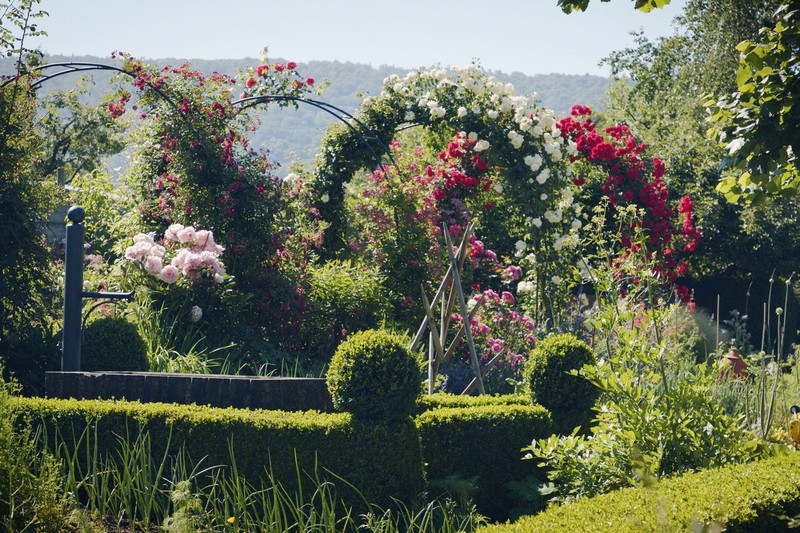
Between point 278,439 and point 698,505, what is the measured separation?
196 cm

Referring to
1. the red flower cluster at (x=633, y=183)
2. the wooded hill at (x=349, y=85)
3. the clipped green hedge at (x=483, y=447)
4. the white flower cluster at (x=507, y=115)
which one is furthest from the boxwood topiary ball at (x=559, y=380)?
the wooded hill at (x=349, y=85)

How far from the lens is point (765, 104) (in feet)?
15.3

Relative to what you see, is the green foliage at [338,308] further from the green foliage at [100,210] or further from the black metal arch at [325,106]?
the green foliage at [100,210]

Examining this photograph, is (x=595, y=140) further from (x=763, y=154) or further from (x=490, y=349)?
(x=763, y=154)

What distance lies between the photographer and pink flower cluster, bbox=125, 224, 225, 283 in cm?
685

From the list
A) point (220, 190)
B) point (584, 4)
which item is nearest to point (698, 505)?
point (584, 4)

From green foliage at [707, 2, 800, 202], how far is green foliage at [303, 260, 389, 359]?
381cm

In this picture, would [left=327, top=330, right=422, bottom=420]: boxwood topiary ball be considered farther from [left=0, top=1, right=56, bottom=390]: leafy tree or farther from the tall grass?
[left=0, top=1, right=56, bottom=390]: leafy tree

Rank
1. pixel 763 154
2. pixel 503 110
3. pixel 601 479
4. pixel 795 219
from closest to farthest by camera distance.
A: pixel 601 479, pixel 763 154, pixel 503 110, pixel 795 219

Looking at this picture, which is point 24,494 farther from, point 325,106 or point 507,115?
point 507,115

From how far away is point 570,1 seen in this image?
4492 millimetres

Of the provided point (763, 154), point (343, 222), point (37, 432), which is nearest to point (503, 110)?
point (343, 222)

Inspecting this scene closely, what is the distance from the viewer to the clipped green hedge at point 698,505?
3.15 meters

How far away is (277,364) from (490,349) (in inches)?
74.2
